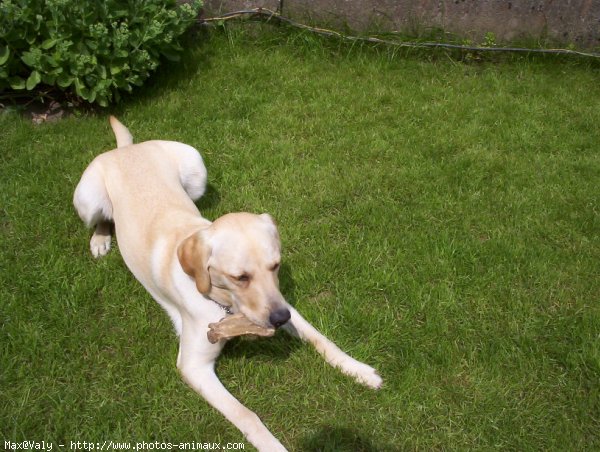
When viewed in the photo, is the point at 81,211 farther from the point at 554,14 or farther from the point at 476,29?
the point at 554,14

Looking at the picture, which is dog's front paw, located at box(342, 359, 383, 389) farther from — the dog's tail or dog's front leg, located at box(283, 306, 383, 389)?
the dog's tail

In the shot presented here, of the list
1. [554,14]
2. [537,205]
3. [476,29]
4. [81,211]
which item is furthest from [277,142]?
[554,14]

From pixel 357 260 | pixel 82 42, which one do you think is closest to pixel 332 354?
pixel 357 260

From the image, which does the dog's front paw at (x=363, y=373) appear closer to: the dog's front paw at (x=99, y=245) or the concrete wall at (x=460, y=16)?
the dog's front paw at (x=99, y=245)

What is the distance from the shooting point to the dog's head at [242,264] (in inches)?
107

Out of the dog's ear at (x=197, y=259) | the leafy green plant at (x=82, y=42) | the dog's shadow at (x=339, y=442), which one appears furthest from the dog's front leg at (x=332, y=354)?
the leafy green plant at (x=82, y=42)

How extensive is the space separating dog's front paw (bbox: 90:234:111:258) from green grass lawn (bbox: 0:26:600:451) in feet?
0.19

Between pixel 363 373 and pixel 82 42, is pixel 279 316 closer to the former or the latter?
pixel 363 373

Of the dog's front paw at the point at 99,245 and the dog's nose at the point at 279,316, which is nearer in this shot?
the dog's nose at the point at 279,316

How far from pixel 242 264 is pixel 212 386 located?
30.5 inches

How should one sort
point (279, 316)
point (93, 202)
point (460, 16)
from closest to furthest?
point (279, 316) → point (93, 202) → point (460, 16)

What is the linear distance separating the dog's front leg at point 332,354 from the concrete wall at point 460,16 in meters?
4.28

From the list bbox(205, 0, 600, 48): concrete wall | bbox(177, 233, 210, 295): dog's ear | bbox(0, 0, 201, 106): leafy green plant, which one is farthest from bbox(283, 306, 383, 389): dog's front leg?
bbox(205, 0, 600, 48): concrete wall

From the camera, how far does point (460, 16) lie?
6289 mm
